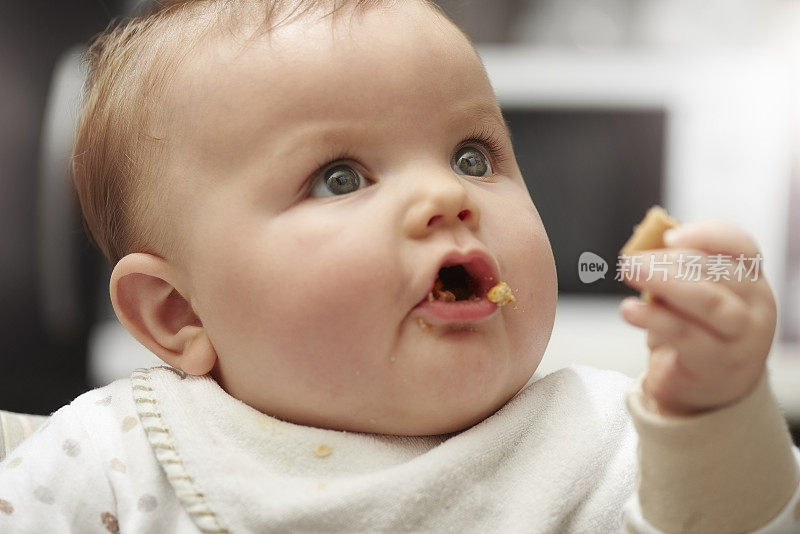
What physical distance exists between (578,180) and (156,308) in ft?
4.00

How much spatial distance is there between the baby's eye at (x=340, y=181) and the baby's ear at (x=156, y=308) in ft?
0.55

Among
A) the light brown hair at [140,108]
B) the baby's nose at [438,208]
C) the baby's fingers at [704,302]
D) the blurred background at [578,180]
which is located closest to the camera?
the baby's fingers at [704,302]

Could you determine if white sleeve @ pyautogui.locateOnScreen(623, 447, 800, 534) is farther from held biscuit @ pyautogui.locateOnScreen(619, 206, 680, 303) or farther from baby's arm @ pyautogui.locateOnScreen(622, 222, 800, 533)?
held biscuit @ pyautogui.locateOnScreen(619, 206, 680, 303)

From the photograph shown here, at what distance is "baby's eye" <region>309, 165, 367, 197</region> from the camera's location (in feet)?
2.27

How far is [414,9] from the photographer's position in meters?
0.75

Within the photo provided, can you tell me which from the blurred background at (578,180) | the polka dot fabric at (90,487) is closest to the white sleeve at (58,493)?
A: the polka dot fabric at (90,487)

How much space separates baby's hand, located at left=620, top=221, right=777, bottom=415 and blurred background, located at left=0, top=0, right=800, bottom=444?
3.92 feet

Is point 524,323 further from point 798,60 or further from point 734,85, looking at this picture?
point 798,60

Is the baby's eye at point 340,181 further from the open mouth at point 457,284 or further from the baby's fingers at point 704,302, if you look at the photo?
the baby's fingers at point 704,302

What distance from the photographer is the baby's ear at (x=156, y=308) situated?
759 mm

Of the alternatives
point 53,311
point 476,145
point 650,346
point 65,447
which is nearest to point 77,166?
point 65,447

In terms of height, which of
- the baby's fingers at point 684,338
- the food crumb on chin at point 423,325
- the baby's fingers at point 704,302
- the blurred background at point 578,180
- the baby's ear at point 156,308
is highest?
the baby's fingers at point 704,302

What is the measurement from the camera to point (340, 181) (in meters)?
0.69

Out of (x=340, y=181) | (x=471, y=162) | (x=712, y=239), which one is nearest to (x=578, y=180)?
(x=471, y=162)
